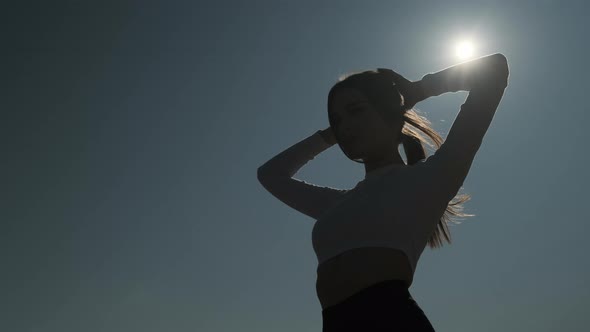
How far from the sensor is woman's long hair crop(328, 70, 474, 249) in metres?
2.67

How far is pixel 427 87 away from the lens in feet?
8.70

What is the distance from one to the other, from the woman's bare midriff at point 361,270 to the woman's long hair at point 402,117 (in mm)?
698

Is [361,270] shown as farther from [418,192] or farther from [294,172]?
[294,172]

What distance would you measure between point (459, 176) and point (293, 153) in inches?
60.4

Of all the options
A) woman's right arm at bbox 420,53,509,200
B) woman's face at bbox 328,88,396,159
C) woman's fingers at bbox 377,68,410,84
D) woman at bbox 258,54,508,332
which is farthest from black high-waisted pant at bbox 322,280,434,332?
woman's fingers at bbox 377,68,410,84

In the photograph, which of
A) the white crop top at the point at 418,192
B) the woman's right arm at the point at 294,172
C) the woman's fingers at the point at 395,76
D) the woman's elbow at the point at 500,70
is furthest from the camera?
the woman's right arm at the point at 294,172

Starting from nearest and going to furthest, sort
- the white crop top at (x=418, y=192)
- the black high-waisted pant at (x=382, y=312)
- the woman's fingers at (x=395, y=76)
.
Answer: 1. the black high-waisted pant at (x=382, y=312)
2. the white crop top at (x=418, y=192)
3. the woman's fingers at (x=395, y=76)

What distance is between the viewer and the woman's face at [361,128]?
8.63 ft

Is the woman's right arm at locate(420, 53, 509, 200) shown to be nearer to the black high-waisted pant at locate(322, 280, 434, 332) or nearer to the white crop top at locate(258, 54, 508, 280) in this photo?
Answer: the white crop top at locate(258, 54, 508, 280)

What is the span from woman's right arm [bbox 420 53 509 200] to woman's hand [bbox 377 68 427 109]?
31 cm

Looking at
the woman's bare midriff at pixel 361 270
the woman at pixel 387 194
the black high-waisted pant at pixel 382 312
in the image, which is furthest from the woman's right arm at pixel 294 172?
the black high-waisted pant at pixel 382 312

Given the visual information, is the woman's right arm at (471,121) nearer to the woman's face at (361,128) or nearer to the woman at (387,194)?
the woman at (387,194)

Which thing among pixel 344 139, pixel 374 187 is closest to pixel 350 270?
pixel 374 187

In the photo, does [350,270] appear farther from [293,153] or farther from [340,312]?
[293,153]
